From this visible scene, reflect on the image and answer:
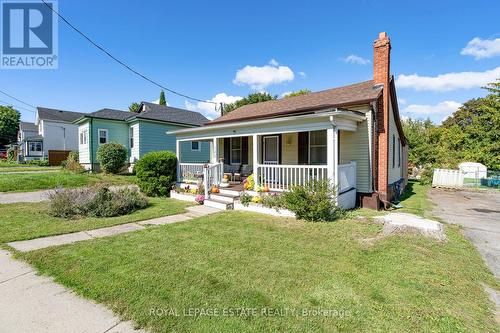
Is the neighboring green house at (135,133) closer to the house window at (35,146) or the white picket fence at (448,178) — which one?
the white picket fence at (448,178)

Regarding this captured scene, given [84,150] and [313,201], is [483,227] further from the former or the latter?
[84,150]

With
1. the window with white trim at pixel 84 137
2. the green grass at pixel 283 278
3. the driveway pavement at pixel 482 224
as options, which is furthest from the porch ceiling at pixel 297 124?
the window with white trim at pixel 84 137

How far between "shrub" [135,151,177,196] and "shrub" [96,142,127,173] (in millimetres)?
6763

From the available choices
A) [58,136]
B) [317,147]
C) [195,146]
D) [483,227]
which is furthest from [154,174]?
[58,136]

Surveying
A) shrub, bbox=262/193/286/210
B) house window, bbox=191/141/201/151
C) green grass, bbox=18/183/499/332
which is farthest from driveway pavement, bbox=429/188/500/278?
house window, bbox=191/141/201/151

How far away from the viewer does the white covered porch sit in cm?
777

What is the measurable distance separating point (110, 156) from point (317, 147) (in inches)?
546

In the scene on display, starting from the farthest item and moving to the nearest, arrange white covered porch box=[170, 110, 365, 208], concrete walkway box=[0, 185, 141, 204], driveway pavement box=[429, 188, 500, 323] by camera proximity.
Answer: concrete walkway box=[0, 185, 141, 204] < white covered porch box=[170, 110, 365, 208] < driveway pavement box=[429, 188, 500, 323]

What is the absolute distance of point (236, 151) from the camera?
14.3 meters

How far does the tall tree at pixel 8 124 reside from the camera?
54.5 metres

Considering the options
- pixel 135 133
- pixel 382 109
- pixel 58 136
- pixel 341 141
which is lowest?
pixel 341 141

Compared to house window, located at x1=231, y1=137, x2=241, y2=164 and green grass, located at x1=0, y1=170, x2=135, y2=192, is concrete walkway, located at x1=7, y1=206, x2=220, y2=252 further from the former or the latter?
green grass, located at x1=0, y1=170, x2=135, y2=192

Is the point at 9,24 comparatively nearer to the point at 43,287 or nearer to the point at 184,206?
the point at 184,206

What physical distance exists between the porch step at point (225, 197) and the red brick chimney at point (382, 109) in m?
5.42
